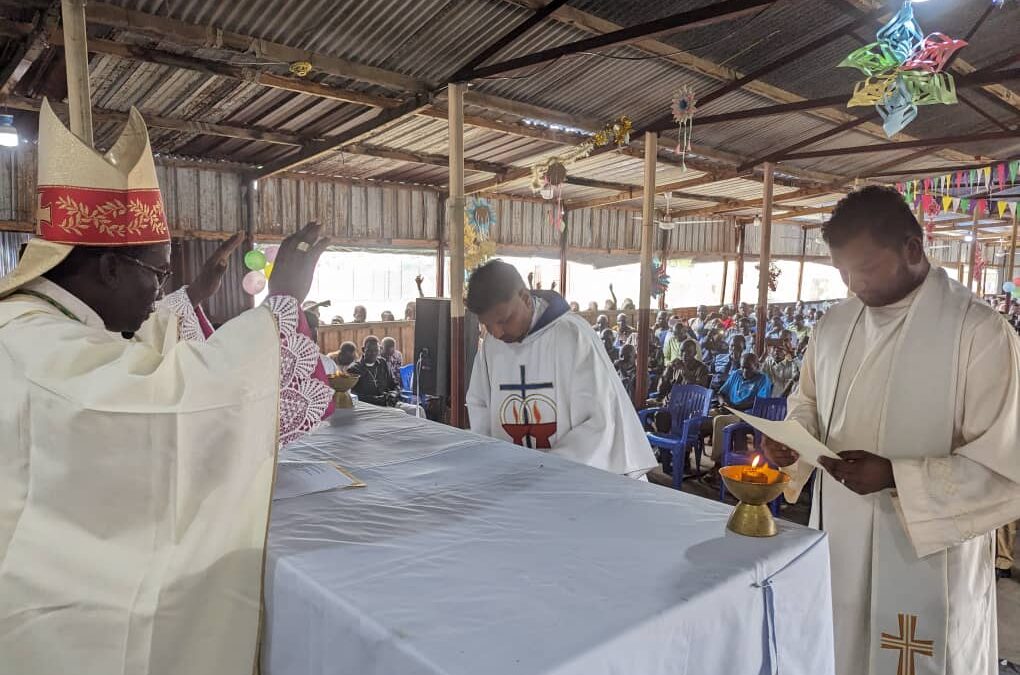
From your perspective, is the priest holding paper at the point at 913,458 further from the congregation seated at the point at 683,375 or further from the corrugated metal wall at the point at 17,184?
the corrugated metal wall at the point at 17,184

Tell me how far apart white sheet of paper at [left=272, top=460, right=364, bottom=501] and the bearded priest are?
354 millimetres

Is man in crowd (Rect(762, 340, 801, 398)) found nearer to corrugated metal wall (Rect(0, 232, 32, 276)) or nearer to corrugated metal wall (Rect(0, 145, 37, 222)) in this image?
corrugated metal wall (Rect(0, 232, 32, 276))

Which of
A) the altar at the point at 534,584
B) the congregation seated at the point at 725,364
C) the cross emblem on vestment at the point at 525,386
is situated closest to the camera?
the altar at the point at 534,584

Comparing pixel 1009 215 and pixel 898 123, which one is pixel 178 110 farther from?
pixel 1009 215

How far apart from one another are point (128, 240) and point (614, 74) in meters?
6.81

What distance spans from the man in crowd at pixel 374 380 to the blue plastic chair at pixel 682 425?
2620 mm

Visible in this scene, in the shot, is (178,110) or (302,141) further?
(302,141)

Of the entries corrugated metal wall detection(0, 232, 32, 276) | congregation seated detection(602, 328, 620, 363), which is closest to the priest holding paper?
congregation seated detection(602, 328, 620, 363)

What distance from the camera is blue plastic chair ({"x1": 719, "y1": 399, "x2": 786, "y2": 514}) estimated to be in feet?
17.7

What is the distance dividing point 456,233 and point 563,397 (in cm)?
401

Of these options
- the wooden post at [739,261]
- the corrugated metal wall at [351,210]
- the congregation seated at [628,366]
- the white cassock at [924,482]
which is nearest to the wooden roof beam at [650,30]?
the white cassock at [924,482]

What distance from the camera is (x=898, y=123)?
508 centimetres

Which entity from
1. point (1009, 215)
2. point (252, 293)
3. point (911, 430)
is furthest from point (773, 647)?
point (1009, 215)

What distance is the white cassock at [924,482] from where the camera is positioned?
1933 mm
